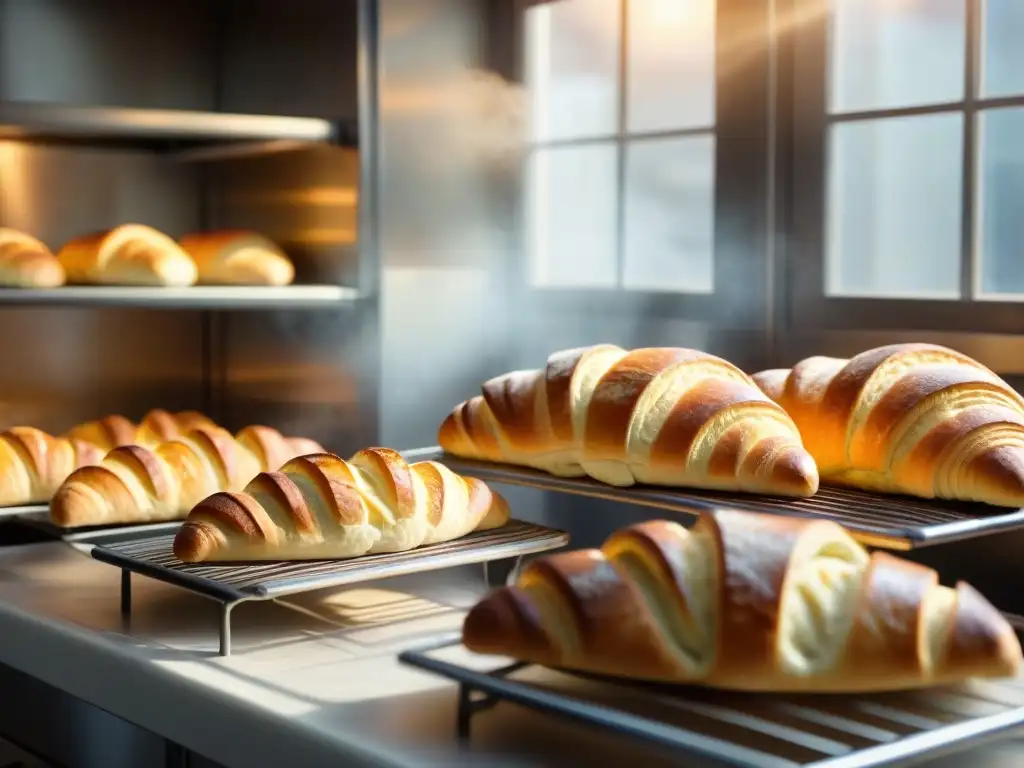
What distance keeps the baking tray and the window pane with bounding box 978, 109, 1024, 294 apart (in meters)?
0.50

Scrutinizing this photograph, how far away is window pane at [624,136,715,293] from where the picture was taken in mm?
1889

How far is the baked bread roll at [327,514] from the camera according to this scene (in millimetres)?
1459

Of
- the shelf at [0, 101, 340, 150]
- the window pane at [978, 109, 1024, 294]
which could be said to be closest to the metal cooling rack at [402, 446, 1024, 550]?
the window pane at [978, 109, 1024, 294]

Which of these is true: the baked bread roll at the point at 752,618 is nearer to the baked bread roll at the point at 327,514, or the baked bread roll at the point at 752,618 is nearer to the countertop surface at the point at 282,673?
the countertop surface at the point at 282,673

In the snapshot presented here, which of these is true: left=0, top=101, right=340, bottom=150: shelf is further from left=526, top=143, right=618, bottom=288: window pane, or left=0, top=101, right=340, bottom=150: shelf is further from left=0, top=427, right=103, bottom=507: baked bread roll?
left=0, top=427, right=103, bottom=507: baked bread roll

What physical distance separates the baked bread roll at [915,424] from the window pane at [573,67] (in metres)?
0.81

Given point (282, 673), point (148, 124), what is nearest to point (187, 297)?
point (148, 124)

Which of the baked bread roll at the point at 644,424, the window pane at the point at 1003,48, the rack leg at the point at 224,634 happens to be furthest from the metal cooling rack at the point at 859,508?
the window pane at the point at 1003,48

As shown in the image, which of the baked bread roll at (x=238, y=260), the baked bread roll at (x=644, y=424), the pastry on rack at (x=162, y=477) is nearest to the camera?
the baked bread roll at (x=644, y=424)

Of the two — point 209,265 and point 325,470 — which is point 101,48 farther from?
point 325,470

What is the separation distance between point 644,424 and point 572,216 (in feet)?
2.80

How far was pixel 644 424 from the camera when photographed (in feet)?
4.26

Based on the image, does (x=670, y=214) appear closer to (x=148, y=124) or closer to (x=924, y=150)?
(x=924, y=150)

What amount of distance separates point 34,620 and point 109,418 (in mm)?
626
